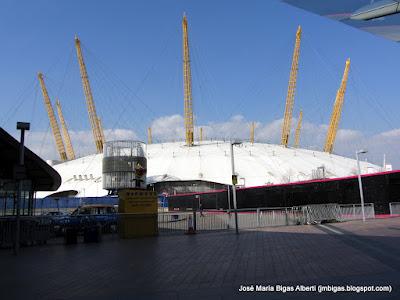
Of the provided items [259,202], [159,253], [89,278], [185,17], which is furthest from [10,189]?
[185,17]

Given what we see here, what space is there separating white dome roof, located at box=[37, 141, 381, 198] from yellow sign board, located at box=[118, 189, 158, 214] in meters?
57.8

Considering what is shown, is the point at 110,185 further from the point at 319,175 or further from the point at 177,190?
the point at 319,175

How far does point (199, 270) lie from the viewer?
1040cm

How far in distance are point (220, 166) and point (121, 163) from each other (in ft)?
76.7

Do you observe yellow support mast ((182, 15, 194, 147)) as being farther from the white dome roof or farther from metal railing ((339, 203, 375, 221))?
metal railing ((339, 203, 375, 221))

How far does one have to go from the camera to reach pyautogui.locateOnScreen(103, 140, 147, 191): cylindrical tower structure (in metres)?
Answer: 69.6

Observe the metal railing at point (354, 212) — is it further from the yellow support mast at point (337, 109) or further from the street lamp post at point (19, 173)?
the yellow support mast at point (337, 109)

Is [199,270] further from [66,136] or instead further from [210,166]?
[66,136]

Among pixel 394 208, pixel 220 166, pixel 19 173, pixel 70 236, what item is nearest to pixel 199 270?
pixel 19 173

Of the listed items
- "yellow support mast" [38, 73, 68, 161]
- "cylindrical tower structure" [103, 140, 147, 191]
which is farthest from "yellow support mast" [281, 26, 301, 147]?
"yellow support mast" [38, 73, 68, 161]

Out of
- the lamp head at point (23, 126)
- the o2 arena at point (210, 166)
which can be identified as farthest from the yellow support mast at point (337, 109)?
the lamp head at point (23, 126)

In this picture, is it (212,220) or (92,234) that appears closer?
(92,234)

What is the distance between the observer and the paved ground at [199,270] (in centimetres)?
809

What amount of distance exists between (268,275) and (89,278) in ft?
13.4
